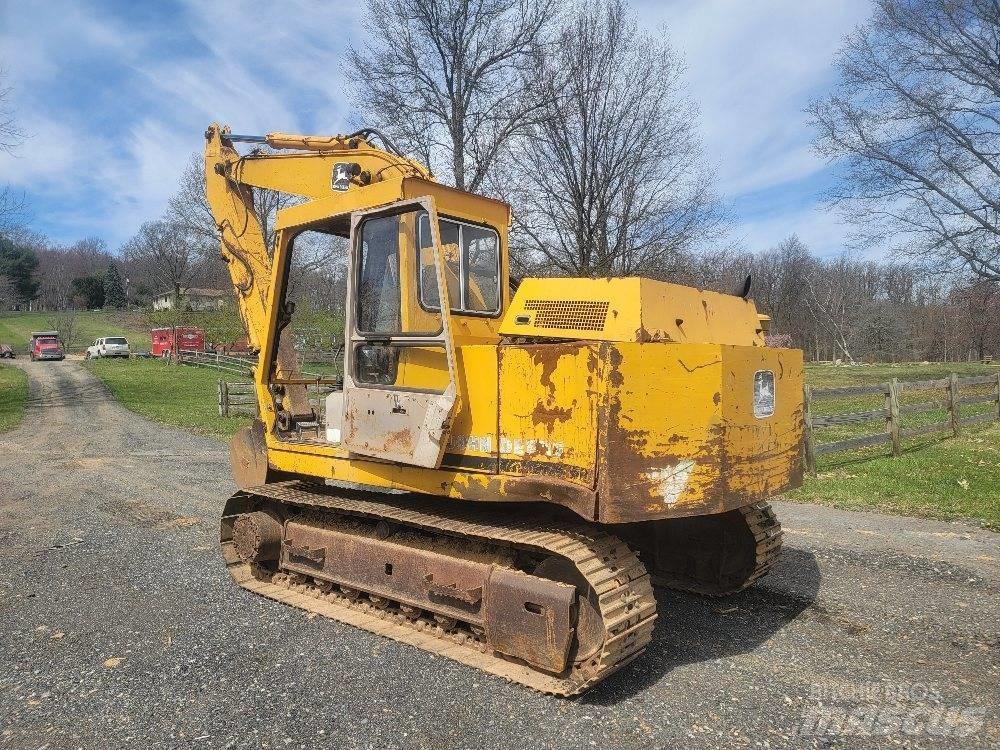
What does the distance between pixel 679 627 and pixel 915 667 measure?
1.46 meters

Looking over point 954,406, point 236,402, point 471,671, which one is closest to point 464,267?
point 471,671

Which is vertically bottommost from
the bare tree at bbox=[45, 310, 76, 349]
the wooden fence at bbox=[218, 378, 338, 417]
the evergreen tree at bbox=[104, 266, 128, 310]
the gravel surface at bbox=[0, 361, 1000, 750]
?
the gravel surface at bbox=[0, 361, 1000, 750]

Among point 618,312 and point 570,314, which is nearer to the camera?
point 618,312

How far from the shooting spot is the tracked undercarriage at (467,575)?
4.02 m

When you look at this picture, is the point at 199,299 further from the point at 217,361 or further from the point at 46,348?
the point at 217,361

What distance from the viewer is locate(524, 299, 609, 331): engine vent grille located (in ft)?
13.9

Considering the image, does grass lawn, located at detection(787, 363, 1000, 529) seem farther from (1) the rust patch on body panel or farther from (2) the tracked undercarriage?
(1) the rust patch on body panel

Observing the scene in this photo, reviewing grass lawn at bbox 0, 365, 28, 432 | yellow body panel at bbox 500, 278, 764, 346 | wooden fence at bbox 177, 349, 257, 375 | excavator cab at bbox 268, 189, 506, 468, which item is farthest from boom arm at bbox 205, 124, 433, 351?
wooden fence at bbox 177, 349, 257, 375

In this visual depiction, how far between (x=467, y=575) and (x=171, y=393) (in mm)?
24234

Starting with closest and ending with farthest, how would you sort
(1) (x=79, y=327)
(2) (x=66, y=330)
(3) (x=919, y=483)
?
(3) (x=919, y=483), (2) (x=66, y=330), (1) (x=79, y=327)

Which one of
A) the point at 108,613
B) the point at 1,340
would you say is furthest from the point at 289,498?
the point at 1,340

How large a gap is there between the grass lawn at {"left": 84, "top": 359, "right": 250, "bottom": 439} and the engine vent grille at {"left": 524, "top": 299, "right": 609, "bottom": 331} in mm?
13069

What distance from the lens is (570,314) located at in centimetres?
435

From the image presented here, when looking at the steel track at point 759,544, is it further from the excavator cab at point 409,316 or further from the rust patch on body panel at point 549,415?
the excavator cab at point 409,316
